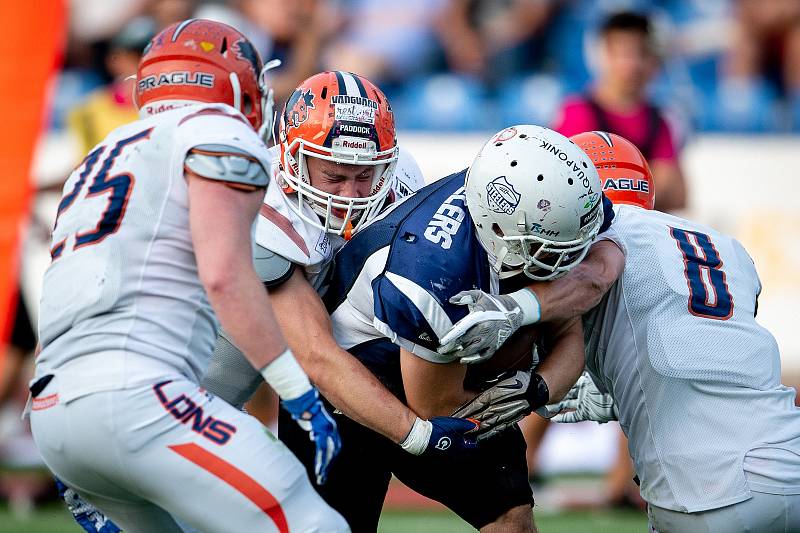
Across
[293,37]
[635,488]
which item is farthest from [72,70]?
[635,488]

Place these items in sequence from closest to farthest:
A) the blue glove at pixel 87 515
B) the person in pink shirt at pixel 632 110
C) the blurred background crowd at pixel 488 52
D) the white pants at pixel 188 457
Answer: the white pants at pixel 188 457, the blue glove at pixel 87 515, the person in pink shirt at pixel 632 110, the blurred background crowd at pixel 488 52

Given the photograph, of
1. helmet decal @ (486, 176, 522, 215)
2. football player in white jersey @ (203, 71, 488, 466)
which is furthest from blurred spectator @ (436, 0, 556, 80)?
helmet decal @ (486, 176, 522, 215)

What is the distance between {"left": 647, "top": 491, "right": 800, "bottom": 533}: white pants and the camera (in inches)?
→ 131

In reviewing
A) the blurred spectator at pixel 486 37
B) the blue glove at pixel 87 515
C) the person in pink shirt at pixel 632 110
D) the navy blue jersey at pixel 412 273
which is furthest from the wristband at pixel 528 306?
the blurred spectator at pixel 486 37

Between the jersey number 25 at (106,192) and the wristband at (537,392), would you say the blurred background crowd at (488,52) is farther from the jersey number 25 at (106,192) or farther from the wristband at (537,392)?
the jersey number 25 at (106,192)

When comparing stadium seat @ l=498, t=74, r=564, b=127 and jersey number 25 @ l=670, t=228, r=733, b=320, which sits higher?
jersey number 25 @ l=670, t=228, r=733, b=320

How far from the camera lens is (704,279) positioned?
3.57 metres

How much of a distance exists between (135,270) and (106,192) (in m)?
0.23

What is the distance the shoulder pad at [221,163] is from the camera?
9.36ft

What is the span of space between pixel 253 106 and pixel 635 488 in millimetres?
4083

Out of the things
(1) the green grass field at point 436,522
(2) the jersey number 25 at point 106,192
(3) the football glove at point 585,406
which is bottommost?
(1) the green grass field at point 436,522

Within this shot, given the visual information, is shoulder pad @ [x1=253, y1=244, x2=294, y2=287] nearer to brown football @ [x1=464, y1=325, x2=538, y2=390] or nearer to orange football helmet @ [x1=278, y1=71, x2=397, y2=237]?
orange football helmet @ [x1=278, y1=71, x2=397, y2=237]

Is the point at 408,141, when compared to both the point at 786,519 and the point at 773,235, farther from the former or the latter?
the point at 786,519

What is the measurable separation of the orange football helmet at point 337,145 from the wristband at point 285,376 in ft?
3.63
